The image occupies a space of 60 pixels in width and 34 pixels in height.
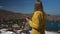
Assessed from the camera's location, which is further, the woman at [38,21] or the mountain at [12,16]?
the mountain at [12,16]

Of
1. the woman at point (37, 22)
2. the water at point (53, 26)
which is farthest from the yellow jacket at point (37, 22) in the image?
the water at point (53, 26)

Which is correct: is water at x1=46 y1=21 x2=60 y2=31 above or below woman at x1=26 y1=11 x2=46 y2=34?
below

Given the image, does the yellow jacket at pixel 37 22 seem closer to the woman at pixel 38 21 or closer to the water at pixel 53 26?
the woman at pixel 38 21

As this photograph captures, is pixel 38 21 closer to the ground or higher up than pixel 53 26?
higher up

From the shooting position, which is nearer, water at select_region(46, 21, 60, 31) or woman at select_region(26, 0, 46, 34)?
woman at select_region(26, 0, 46, 34)

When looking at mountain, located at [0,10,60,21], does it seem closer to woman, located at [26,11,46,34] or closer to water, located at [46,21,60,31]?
water, located at [46,21,60,31]

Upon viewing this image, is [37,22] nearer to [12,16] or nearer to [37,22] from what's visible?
[37,22]

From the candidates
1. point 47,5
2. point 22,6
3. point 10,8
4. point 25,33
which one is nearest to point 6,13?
point 10,8

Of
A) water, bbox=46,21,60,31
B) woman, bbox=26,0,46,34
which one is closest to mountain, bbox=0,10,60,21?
water, bbox=46,21,60,31

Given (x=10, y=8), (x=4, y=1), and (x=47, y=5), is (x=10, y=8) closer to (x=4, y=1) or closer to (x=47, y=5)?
(x=4, y=1)

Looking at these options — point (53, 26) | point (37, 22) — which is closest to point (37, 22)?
point (37, 22)

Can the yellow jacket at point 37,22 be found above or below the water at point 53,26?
above

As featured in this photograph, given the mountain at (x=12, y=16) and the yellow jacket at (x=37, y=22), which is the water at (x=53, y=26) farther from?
the yellow jacket at (x=37, y=22)

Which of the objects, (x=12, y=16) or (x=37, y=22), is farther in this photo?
(x=12, y=16)
